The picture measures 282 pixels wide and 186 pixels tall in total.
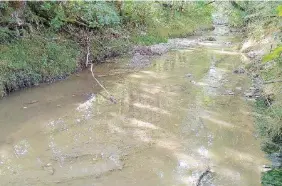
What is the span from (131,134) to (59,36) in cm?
518

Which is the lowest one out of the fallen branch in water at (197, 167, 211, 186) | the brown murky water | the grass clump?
the fallen branch in water at (197, 167, 211, 186)

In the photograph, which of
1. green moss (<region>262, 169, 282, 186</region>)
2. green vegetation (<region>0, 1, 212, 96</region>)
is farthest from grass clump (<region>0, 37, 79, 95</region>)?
green moss (<region>262, 169, 282, 186</region>)

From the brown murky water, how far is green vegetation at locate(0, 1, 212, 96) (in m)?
0.49

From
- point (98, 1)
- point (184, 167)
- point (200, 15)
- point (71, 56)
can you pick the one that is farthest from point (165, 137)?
point (200, 15)

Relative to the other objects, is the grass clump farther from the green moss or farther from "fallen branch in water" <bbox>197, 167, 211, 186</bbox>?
A: the green moss

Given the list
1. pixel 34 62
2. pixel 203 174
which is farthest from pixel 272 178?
pixel 34 62

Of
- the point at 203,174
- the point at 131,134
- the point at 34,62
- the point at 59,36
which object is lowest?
the point at 203,174

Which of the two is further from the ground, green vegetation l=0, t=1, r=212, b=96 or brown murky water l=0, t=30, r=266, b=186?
green vegetation l=0, t=1, r=212, b=96

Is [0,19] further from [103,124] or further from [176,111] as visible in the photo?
[176,111]

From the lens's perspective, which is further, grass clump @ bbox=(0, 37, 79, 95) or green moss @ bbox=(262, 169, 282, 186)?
grass clump @ bbox=(0, 37, 79, 95)

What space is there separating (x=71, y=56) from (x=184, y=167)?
5881 millimetres

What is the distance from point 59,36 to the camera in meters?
10.2

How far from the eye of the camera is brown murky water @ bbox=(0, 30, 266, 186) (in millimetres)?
4973

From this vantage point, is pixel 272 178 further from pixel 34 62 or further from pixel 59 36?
pixel 59 36
